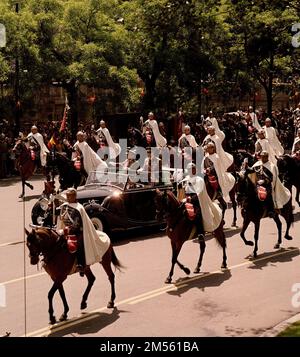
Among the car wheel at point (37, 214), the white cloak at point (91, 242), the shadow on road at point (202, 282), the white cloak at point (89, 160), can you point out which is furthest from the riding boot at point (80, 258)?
the white cloak at point (89, 160)

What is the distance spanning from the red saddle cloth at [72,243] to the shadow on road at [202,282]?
8.16 ft

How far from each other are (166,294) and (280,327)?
8.99 feet

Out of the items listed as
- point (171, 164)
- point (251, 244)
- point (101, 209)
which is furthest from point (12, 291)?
point (171, 164)

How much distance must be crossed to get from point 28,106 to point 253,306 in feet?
76.2

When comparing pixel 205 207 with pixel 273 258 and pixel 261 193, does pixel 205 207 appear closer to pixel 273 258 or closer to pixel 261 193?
pixel 261 193

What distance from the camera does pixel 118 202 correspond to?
1788cm

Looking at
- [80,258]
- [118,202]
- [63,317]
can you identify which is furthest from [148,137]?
[63,317]

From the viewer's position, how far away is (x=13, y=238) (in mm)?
18625

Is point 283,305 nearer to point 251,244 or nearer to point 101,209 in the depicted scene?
point 251,244

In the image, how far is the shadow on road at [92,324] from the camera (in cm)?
1142

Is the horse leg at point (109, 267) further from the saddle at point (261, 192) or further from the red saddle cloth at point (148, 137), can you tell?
the red saddle cloth at point (148, 137)

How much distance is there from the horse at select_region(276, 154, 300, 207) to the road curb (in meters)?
9.45

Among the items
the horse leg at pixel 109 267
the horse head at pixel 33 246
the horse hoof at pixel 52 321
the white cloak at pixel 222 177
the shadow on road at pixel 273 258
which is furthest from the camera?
the white cloak at pixel 222 177

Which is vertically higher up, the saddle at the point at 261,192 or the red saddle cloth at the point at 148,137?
the red saddle cloth at the point at 148,137
